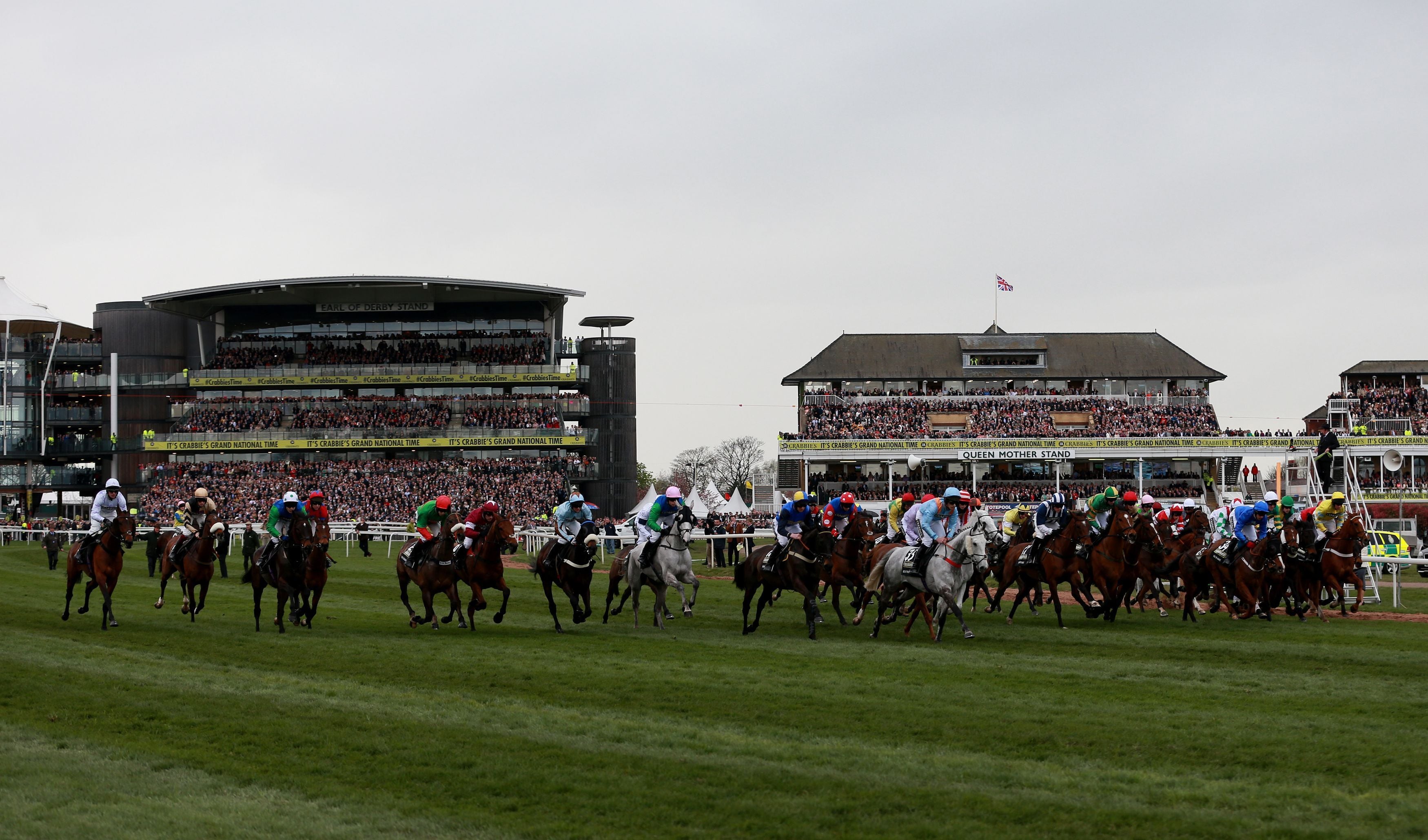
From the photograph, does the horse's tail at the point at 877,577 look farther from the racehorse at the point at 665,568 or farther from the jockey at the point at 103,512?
the jockey at the point at 103,512

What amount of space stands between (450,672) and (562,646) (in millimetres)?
2430

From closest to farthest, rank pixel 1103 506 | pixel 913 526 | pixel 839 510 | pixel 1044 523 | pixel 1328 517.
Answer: pixel 913 526, pixel 1044 523, pixel 1103 506, pixel 839 510, pixel 1328 517

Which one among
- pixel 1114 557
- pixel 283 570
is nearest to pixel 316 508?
pixel 283 570

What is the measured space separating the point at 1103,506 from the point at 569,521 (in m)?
7.80

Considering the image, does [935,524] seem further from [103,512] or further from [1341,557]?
[103,512]

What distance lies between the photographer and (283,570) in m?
17.1

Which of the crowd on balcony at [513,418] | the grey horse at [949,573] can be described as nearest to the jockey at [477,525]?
the grey horse at [949,573]

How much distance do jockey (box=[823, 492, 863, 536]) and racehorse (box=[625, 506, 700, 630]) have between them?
2.29m

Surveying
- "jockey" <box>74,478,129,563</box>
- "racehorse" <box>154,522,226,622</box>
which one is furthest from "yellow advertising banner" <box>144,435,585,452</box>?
"jockey" <box>74,478,129,563</box>

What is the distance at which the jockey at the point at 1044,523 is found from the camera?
60.3 feet

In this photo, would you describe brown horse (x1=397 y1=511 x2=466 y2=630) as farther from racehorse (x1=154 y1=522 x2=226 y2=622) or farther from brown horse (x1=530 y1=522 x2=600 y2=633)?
racehorse (x1=154 y1=522 x2=226 y2=622)

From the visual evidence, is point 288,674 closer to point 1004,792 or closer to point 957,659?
point 957,659

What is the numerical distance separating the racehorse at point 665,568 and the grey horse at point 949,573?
284cm

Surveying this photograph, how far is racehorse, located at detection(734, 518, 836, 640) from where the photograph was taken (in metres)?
16.2
